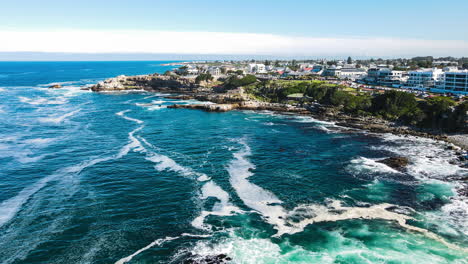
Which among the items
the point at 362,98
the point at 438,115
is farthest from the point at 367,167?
the point at 362,98

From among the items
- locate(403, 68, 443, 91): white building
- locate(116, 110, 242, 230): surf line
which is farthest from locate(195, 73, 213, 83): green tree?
locate(116, 110, 242, 230): surf line

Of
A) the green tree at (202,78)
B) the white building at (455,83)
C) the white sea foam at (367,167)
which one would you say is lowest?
the white sea foam at (367,167)

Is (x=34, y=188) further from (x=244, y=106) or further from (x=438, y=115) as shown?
(x=438, y=115)

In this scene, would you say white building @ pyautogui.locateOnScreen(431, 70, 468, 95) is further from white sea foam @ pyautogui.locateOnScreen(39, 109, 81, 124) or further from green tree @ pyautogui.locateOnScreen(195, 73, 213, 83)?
white sea foam @ pyautogui.locateOnScreen(39, 109, 81, 124)

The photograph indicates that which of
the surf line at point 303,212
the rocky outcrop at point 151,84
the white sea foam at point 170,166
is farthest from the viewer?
the rocky outcrop at point 151,84

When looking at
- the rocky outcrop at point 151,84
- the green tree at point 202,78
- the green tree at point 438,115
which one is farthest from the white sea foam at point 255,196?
the rocky outcrop at point 151,84

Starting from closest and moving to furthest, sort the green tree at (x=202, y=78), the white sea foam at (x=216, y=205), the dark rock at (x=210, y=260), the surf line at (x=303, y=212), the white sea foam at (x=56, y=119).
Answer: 1. the dark rock at (x=210, y=260)
2. the surf line at (x=303, y=212)
3. the white sea foam at (x=216, y=205)
4. the white sea foam at (x=56, y=119)
5. the green tree at (x=202, y=78)

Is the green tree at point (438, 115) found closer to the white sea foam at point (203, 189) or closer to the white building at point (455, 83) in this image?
the white building at point (455, 83)
